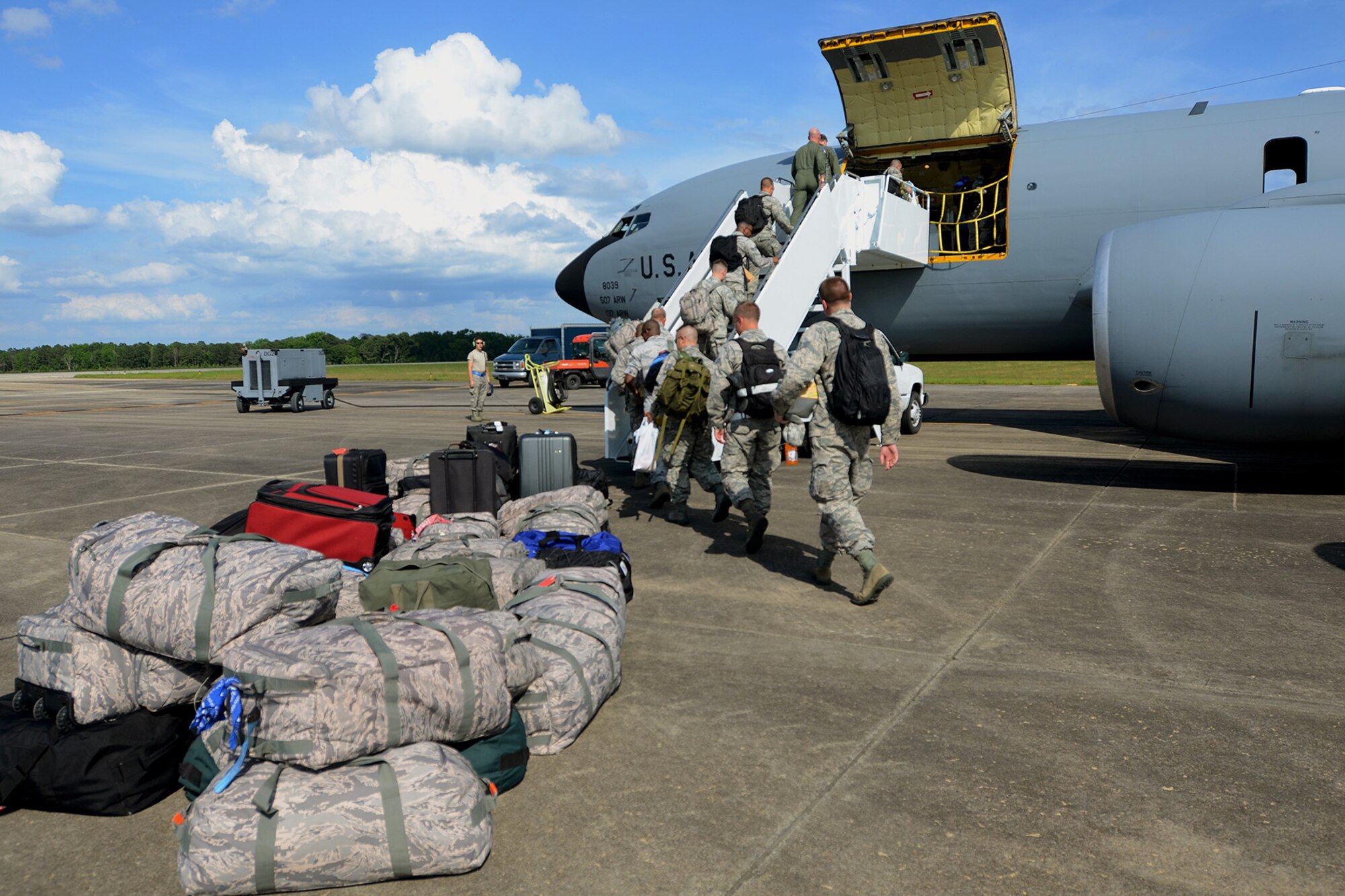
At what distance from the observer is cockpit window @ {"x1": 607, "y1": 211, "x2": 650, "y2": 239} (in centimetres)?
1769

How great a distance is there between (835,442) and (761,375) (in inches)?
44.2

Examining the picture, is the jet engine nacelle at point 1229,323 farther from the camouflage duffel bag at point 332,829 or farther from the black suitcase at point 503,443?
the camouflage duffel bag at point 332,829

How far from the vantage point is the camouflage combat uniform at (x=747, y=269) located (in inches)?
438

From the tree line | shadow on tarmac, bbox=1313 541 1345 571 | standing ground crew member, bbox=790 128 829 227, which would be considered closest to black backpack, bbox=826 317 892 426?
shadow on tarmac, bbox=1313 541 1345 571

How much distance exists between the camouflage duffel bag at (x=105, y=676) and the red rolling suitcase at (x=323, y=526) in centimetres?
208

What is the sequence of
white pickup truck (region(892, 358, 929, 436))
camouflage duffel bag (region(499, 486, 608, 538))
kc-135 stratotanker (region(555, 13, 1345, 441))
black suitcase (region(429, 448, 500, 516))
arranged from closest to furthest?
camouflage duffel bag (region(499, 486, 608, 538))
black suitcase (region(429, 448, 500, 516))
kc-135 stratotanker (region(555, 13, 1345, 441))
white pickup truck (region(892, 358, 929, 436))

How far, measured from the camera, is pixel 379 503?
21.5ft

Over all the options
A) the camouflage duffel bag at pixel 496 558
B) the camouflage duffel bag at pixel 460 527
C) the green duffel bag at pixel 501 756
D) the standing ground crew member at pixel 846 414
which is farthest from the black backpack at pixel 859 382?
the green duffel bag at pixel 501 756

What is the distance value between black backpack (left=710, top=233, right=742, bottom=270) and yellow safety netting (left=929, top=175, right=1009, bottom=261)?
14.9ft

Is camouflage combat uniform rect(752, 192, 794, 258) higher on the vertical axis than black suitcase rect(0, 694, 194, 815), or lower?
higher

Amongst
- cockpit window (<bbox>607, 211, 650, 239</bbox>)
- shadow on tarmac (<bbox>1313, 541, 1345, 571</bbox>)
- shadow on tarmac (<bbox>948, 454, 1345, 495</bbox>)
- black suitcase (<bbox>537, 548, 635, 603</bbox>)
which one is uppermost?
cockpit window (<bbox>607, 211, 650, 239</bbox>)

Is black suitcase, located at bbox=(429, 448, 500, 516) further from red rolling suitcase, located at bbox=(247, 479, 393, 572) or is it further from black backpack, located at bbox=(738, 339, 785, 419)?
black backpack, located at bbox=(738, 339, 785, 419)

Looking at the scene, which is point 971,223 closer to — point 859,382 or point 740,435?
point 740,435

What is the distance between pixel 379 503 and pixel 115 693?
259 centimetres
